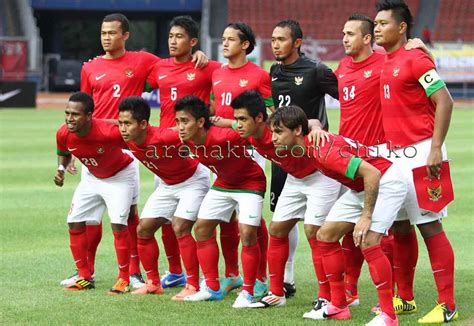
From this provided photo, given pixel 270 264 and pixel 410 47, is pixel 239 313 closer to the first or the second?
pixel 270 264

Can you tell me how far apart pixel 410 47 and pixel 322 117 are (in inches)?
61.5

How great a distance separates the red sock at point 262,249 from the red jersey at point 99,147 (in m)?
1.44

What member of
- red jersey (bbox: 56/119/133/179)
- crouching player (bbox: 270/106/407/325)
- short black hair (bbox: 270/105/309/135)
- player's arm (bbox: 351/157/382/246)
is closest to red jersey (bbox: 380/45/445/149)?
crouching player (bbox: 270/106/407/325)

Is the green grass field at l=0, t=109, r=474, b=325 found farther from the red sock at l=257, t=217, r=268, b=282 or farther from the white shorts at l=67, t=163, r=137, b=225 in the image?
the white shorts at l=67, t=163, r=137, b=225

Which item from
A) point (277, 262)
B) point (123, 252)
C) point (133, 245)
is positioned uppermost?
point (277, 262)

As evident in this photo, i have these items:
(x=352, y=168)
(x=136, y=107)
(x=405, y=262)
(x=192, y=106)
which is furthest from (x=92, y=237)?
(x=352, y=168)

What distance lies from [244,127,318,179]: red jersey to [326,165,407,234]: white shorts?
728mm

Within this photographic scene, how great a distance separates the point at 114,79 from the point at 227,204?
6.59 feet

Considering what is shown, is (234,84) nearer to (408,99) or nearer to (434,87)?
(408,99)

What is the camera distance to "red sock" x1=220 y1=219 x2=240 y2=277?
30.0ft

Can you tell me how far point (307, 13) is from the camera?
52.5m

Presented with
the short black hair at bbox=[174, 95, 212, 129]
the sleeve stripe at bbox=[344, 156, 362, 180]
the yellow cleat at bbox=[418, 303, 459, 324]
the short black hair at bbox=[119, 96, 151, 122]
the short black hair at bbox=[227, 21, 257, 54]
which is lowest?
the yellow cleat at bbox=[418, 303, 459, 324]

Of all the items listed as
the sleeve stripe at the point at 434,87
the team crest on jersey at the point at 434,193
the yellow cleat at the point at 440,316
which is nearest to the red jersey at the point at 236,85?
the sleeve stripe at the point at 434,87

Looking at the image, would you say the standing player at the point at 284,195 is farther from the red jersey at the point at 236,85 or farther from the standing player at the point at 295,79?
the red jersey at the point at 236,85
